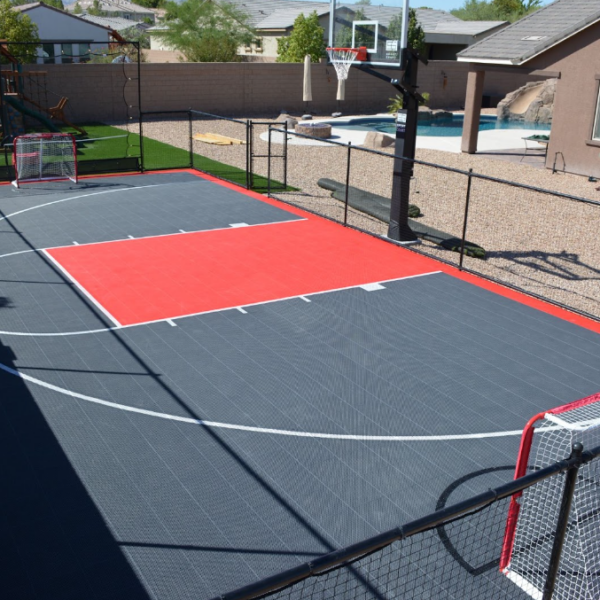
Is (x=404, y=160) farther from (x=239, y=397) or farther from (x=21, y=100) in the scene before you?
(x=21, y=100)

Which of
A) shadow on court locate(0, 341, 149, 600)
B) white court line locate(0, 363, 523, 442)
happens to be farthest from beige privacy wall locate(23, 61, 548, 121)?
shadow on court locate(0, 341, 149, 600)

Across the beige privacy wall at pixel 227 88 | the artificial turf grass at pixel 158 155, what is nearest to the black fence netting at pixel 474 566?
the artificial turf grass at pixel 158 155

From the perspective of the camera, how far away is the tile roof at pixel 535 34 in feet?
76.4

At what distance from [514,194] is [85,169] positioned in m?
11.5

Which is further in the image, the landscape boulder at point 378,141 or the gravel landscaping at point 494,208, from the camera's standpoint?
the landscape boulder at point 378,141

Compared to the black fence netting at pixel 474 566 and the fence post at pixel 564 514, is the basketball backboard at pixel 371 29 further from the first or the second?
the fence post at pixel 564 514

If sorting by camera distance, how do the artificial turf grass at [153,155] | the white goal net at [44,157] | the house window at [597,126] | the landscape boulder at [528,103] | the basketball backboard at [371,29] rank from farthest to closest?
the landscape boulder at [528,103]
the house window at [597,126]
the artificial turf grass at [153,155]
the white goal net at [44,157]
the basketball backboard at [371,29]

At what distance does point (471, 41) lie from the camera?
49344 mm

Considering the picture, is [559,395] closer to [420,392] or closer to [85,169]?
[420,392]

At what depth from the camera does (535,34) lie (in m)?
25.1

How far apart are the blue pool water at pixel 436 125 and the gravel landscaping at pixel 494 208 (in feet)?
22.4

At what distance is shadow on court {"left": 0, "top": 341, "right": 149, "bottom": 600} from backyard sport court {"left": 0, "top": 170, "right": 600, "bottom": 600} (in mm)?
18

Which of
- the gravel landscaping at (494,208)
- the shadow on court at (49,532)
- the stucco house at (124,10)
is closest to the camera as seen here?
the shadow on court at (49,532)

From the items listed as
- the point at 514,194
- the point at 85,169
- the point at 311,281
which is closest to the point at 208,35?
the point at 85,169
